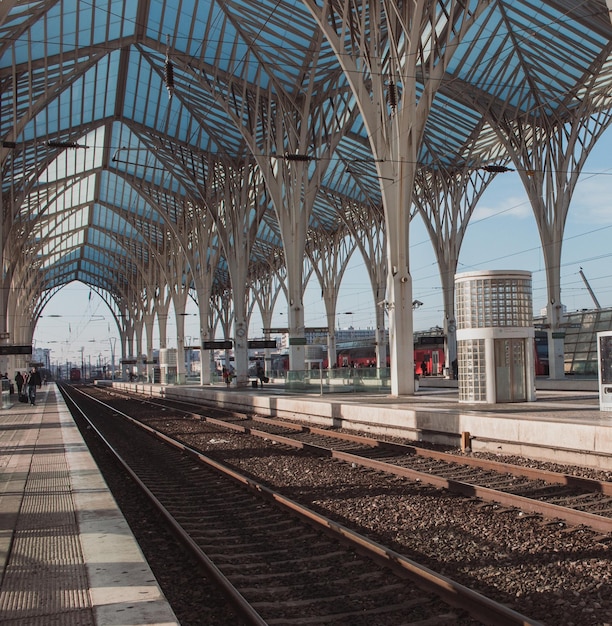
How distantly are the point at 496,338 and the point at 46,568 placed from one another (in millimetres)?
15541

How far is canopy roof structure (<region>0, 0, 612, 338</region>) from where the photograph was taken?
97.1ft

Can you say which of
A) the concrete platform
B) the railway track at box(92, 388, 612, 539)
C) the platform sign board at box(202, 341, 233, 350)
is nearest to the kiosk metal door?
the concrete platform

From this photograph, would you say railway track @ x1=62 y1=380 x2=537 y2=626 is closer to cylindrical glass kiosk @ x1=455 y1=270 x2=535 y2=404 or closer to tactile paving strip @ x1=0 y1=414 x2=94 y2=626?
tactile paving strip @ x1=0 y1=414 x2=94 y2=626

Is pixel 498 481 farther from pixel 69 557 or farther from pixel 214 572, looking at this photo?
pixel 69 557

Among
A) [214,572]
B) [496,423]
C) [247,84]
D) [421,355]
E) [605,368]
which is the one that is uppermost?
[247,84]

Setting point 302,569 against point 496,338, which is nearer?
point 302,569

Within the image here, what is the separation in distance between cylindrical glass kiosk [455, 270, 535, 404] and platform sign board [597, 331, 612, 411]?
4.33 metres

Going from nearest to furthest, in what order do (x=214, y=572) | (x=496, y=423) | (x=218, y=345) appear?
(x=214, y=572), (x=496, y=423), (x=218, y=345)

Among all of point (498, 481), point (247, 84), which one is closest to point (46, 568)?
point (498, 481)

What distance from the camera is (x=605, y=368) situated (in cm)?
1559

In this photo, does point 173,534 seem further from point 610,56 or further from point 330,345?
point 330,345

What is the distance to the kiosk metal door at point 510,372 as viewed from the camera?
20.1 meters

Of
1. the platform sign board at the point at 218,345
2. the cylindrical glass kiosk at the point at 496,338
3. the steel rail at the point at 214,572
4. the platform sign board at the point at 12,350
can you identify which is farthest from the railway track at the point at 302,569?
the platform sign board at the point at 218,345

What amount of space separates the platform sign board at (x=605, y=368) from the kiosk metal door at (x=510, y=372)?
453cm
